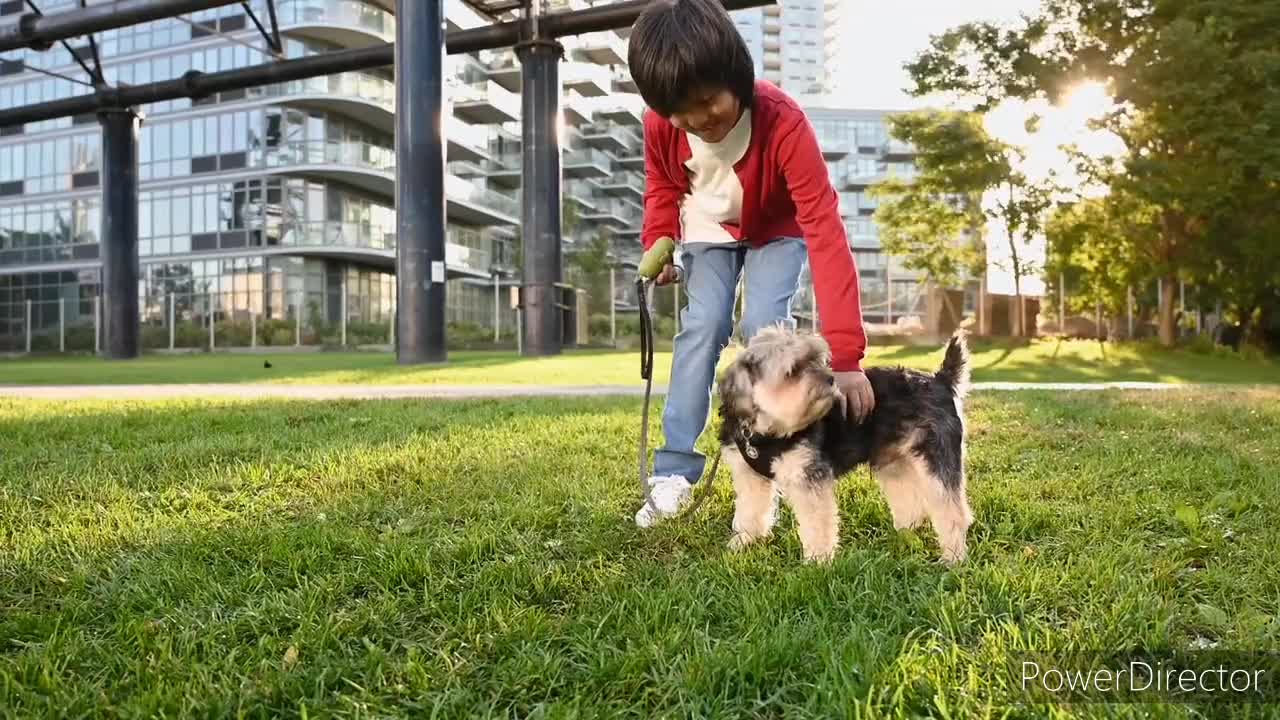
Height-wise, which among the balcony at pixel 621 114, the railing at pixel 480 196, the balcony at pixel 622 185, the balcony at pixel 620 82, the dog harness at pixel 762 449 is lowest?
the dog harness at pixel 762 449

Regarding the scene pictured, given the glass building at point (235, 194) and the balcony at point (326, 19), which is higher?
the balcony at point (326, 19)

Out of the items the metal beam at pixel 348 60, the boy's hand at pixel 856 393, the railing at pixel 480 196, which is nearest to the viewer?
the boy's hand at pixel 856 393

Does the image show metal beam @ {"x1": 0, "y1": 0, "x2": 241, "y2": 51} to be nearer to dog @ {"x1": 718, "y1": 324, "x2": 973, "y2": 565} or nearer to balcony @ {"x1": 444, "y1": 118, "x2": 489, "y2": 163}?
dog @ {"x1": 718, "y1": 324, "x2": 973, "y2": 565}

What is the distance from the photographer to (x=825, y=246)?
3.09 m

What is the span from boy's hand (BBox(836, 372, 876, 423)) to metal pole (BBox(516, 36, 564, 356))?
1713 cm

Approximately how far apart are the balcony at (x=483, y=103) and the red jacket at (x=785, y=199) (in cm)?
4239

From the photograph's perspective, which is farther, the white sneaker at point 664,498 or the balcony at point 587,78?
the balcony at point 587,78

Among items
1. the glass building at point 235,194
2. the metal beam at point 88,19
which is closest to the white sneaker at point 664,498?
the metal beam at point 88,19

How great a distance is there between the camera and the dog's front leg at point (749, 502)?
3.00 m

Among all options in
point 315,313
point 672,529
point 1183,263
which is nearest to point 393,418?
point 672,529

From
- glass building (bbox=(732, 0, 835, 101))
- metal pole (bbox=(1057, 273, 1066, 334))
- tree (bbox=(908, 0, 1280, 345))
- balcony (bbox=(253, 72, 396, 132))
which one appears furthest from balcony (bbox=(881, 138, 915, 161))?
tree (bbox=(908, 0, 1280, 345))

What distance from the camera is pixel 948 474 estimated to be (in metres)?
2.90

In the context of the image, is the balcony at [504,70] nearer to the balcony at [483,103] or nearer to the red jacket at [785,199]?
the balcony at [483,103]

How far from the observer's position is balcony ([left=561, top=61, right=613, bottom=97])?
56.8 meters
